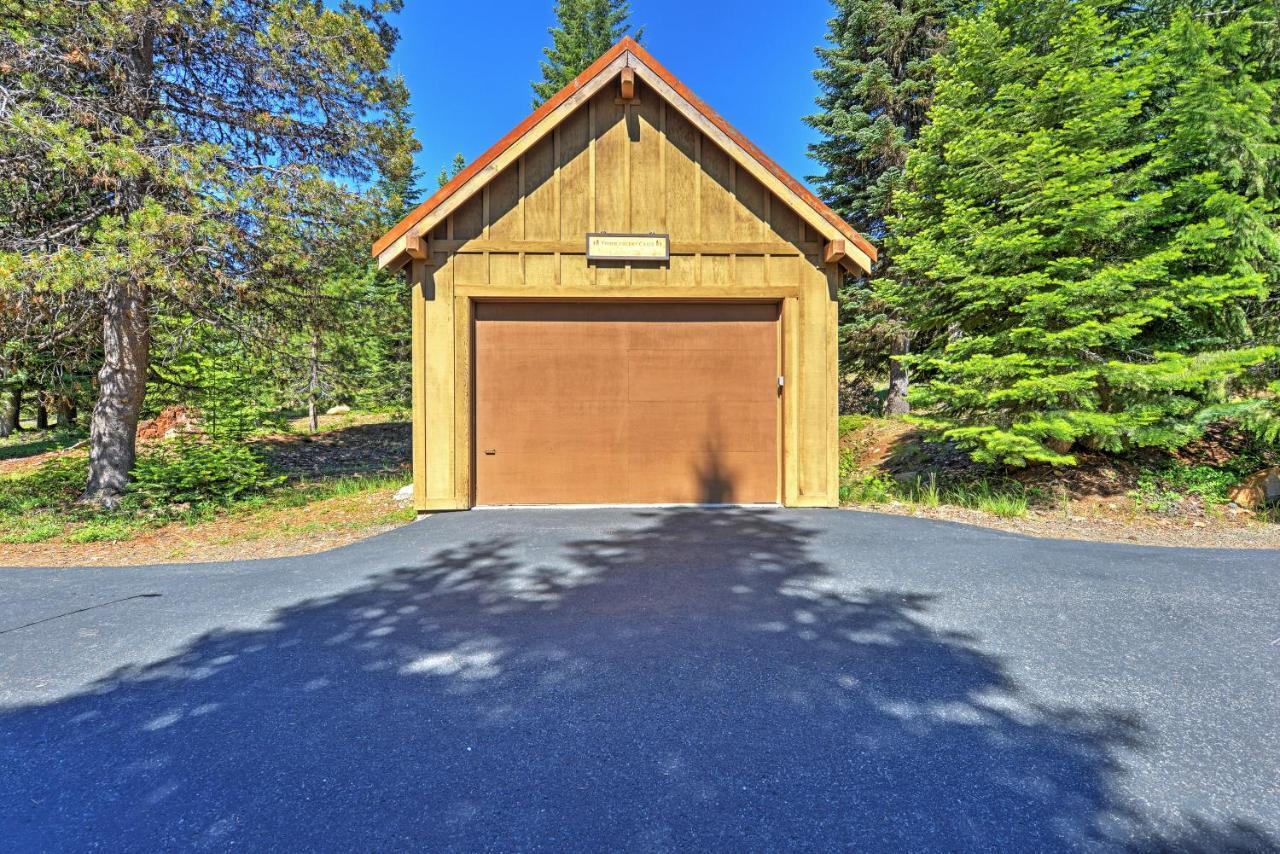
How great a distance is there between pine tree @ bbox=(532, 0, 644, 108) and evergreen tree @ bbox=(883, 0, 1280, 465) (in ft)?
53.0

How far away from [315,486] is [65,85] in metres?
6.12

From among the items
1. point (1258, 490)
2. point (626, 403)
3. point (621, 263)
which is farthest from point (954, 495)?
point (621, 263)

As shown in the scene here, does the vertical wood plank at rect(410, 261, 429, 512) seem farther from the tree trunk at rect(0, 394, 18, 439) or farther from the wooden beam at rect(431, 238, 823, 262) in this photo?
the tree trunk at rect(0, 394, 18, 439)

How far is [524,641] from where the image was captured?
10.2ft

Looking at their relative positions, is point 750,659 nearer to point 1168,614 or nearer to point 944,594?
point 944,594

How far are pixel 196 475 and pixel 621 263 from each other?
689 cm

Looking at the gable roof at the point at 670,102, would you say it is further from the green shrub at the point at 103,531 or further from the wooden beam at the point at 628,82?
the green shrub at the point at 103,531

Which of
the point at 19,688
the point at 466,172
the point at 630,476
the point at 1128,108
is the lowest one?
the point at 19,688

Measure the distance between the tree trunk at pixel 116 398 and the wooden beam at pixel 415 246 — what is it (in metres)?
4.72

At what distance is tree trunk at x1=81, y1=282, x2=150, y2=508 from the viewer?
25.4ft

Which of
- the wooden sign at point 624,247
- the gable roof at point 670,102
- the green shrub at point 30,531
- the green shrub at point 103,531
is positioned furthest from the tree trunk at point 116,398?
the wooden sign at point 624,247

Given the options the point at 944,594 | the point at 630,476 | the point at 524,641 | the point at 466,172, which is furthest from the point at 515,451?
the point at 944,594

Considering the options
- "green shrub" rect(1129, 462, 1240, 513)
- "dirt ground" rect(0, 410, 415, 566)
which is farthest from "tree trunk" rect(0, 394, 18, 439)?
"green shrub" rect(1129, 462, 1240, 513)

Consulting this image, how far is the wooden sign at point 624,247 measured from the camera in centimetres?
659
